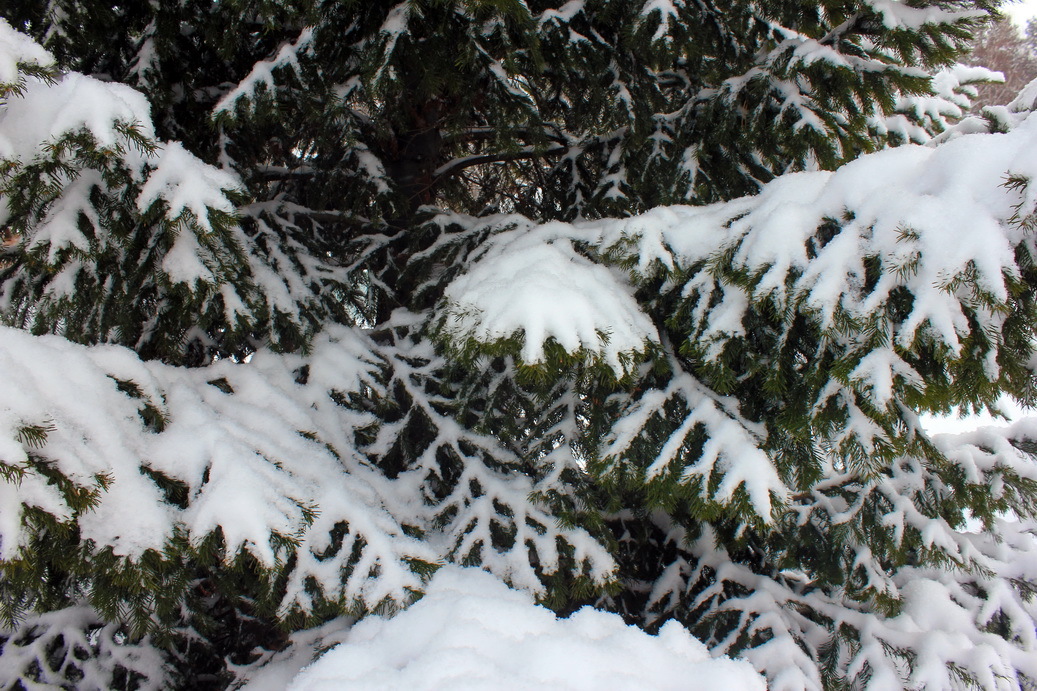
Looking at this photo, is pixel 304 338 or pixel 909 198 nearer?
pixel 909 198

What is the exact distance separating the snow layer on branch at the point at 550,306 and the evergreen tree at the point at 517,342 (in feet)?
0.04

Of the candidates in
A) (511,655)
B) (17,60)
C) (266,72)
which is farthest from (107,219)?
(511,655)

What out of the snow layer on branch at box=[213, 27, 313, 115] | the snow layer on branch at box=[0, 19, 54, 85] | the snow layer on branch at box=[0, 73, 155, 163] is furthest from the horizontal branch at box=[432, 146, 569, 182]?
the snow layer on branch at box=[0, 19, 54, 85]

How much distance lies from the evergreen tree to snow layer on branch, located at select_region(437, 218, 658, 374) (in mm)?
13

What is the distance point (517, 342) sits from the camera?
5.23 ft

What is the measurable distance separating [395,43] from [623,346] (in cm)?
150

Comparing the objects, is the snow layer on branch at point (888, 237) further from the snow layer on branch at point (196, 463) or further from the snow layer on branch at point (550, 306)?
the snow layer on branch at point (196, 463)

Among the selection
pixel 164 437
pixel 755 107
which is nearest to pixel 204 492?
pixel 164 437

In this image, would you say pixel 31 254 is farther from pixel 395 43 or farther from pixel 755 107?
pixel 755 107

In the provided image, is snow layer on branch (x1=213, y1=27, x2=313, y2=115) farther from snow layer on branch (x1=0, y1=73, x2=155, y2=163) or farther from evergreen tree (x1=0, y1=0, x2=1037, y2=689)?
snow layer on branch (x1=0, y1=73, x2=155, y2=163)

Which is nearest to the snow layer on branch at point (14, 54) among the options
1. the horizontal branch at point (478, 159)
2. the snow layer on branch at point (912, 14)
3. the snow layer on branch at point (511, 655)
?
the snow layer on branch at point (511, 655)

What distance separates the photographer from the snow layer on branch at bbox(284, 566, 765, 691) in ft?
3.86

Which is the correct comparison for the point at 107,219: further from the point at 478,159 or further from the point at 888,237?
the point at 888,237

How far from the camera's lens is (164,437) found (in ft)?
5.40
